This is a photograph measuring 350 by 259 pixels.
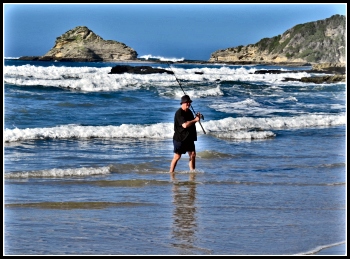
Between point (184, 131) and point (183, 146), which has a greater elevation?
point (184, 131)

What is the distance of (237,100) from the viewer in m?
28.6

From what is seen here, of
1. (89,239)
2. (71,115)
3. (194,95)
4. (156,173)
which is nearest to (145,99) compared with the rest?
(194,95)

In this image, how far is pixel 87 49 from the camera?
266ft

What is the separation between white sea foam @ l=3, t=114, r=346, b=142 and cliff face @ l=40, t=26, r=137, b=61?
62458 millimetres

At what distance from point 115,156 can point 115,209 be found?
4.72 metres

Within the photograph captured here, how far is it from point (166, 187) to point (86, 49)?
7295 cm

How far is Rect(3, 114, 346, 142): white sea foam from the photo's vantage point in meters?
15.2

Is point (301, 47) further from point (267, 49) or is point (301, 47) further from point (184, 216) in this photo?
point (184, 216)

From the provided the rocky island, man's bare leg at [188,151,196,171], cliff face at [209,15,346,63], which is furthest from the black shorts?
cliff face at [209,15,346,63]

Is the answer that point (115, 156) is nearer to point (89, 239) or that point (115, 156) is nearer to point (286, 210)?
point (286, 210)

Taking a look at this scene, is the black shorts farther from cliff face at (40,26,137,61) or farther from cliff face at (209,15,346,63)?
cliff face at (209,15,346,63)

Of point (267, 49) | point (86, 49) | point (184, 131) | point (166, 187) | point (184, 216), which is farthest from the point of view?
point (267, 49)

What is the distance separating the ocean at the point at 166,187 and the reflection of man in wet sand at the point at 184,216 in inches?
0.4

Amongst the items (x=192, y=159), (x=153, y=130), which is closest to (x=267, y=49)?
(x=153, y=130)
